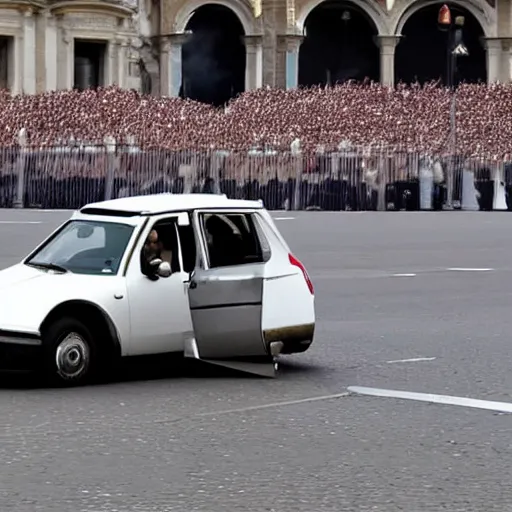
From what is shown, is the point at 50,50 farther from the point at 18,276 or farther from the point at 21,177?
the point at 18,276

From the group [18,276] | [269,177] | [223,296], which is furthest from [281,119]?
[18,276]

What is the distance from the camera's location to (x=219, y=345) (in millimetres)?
11633

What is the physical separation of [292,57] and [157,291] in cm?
4075

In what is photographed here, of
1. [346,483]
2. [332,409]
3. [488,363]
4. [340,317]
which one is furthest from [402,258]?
[346,483]

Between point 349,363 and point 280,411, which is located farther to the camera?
point 349,363

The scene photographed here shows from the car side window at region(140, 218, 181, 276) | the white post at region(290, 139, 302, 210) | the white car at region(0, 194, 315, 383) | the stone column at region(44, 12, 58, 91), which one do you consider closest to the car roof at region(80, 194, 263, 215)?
the white car at region(0, 194, 315, 383)

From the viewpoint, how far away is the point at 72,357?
439 inches

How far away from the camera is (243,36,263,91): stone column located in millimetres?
51250

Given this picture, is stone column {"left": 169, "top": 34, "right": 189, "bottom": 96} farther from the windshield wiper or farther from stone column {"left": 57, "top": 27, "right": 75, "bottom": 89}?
the windshield wiper

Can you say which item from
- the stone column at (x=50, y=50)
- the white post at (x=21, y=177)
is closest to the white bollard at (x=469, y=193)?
the white post at (x=21, y=177)

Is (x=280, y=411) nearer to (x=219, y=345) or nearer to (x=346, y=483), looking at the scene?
(x=219, y=345)

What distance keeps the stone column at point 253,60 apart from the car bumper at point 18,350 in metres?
40.8

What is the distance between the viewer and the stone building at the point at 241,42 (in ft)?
153

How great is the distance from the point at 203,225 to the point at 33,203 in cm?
2607
